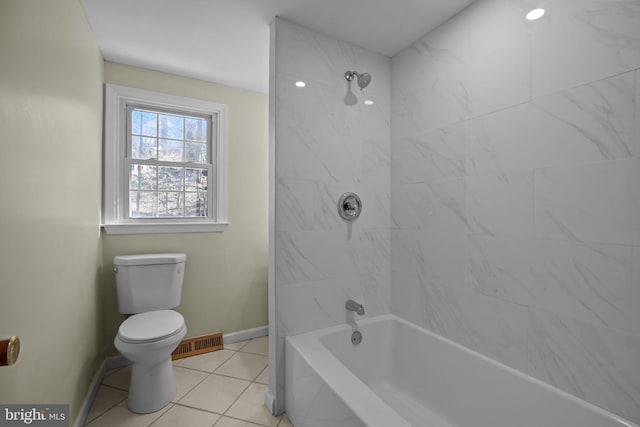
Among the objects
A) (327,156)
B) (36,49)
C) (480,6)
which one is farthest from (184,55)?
(480,6)

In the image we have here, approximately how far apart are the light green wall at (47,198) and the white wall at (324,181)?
100 centimetres

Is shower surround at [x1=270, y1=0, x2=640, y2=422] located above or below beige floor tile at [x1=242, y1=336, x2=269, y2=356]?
above

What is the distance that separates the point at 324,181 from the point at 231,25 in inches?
44.0

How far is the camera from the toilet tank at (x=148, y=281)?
81.0 inches

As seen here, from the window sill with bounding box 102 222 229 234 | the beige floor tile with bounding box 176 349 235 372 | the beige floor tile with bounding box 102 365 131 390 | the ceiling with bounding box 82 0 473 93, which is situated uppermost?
the ceiling with bounding box 82 0 473 93

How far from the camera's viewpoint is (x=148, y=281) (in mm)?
2111

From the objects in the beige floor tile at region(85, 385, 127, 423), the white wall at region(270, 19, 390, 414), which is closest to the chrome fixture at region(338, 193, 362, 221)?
the white wall at region(270, 19, 390, 414)

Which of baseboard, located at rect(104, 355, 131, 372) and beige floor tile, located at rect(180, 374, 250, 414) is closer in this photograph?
beige floor tile, located at rect(180, 374, 250, 414)

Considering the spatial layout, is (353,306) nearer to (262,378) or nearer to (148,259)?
(262,378)

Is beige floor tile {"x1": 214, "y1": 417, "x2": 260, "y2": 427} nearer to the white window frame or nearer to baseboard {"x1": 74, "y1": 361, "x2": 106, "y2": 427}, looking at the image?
baseboard {"x1": 74, "y1": 361, "x2": 106, "y2": 427}

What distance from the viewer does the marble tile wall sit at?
105cm

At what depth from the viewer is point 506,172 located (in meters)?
1.39

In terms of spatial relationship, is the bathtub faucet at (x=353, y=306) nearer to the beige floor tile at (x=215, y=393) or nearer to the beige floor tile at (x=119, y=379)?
the beige floor tile at (x=215, y=393)

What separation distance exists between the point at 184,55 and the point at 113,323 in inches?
81.9
